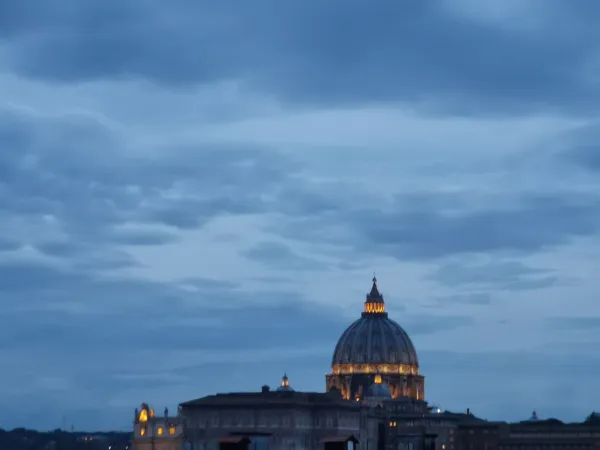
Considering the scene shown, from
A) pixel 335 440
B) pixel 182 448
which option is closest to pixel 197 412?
pixel 182 448

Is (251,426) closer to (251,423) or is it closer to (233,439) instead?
(251,423)

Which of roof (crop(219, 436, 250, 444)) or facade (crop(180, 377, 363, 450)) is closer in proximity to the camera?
roof (crop(219, 436, 250, 444))

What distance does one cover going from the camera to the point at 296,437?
19662 cm

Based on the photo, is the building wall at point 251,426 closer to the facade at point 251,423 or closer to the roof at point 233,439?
the facade at point 251,423

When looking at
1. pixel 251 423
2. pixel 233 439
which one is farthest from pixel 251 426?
pixel 233 439

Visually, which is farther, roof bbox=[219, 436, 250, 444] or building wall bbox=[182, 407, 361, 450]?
building wall bbox=[182, 407, 361, 450]

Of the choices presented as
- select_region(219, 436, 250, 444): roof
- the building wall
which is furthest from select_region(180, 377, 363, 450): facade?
select_region(219, 436, 250, 444): roof

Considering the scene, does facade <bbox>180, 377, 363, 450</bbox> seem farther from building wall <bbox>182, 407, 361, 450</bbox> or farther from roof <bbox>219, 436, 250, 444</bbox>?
roof <bbox>219, 436, 250, 444</bbox>

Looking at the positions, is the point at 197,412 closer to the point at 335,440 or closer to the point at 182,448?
the point at 182,448

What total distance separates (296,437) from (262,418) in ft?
15.4

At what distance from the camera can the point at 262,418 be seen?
19588 centimetres

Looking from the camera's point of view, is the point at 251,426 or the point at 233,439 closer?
the point at 233,439

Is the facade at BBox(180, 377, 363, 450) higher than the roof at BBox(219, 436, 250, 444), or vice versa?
the facade at BBox(180, 377, 363, 450)

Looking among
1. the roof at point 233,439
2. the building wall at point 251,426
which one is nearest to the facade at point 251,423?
the building wall at point 251,426
